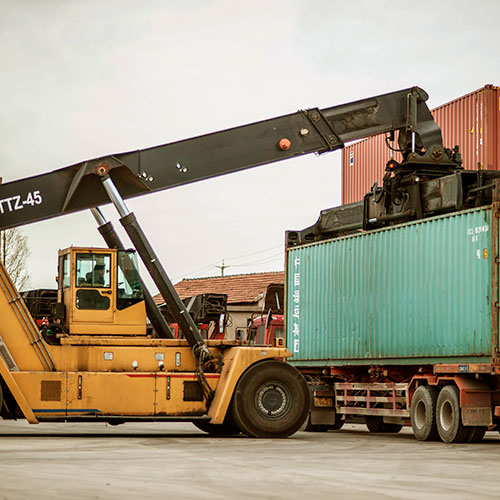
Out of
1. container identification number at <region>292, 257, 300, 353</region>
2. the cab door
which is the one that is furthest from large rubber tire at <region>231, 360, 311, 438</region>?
container identification number at <region>292, 257, 300, 353</region>

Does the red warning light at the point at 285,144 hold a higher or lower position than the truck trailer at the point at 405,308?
higher

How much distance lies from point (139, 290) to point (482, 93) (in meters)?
9.46

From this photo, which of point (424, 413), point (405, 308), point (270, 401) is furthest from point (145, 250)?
point (424, 413)

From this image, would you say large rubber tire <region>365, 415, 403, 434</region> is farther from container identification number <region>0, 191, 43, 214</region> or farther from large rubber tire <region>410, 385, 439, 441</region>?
container identification number <region>0, 191, 43, 214</region>

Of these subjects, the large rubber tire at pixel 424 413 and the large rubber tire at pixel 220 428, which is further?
the large rubber tire at pixel 220 428

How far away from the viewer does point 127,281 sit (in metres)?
18.7

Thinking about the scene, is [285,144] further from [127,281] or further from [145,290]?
[127,281]

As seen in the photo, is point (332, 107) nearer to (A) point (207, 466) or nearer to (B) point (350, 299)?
(B) point (350, 299)

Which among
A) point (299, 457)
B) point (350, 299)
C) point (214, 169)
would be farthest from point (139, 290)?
point (299, 457)

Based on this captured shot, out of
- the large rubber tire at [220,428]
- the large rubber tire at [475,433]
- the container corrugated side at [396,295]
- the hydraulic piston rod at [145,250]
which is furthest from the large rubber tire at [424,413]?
the hydraulic piston rod at [145,250]

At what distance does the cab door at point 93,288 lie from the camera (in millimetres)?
18484

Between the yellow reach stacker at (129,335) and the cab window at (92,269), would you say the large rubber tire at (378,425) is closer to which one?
the yellow reach stacker at (129,335)

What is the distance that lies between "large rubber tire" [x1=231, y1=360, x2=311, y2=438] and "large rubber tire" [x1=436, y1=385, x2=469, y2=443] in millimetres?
2369

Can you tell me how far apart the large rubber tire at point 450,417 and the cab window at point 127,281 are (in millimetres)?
5465
